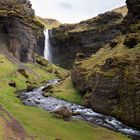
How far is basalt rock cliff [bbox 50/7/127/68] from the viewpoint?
170375 mm

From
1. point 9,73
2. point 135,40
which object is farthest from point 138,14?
point 9,73

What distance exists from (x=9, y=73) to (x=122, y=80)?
49343mm

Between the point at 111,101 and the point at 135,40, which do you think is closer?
the point at 111,101

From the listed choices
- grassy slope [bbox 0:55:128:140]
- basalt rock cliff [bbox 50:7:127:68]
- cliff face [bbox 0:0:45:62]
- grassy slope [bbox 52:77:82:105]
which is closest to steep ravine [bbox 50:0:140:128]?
grassy slope [bbox 52:77:82:105]

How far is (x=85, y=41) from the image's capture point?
17638 centimetres

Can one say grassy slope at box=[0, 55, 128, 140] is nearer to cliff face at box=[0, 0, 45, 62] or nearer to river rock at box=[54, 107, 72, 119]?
river rock at box=[54, 107, 72, 119]

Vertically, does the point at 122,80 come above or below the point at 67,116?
above

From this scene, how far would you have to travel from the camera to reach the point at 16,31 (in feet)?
442

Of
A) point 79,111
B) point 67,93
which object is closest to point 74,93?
point 67,93

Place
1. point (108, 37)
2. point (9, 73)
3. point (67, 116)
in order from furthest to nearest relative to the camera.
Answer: point (108, 37), point (9, 73), point (67, 116)

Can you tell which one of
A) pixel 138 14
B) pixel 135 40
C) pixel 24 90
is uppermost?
pixel 138 14

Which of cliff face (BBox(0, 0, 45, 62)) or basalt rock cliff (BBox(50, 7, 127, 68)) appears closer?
cliff face (BBox(0, 0, 45, 62))

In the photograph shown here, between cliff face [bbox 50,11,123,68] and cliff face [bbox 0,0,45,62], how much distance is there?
35.0m

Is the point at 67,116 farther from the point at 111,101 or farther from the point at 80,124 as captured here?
the point at 111,101
